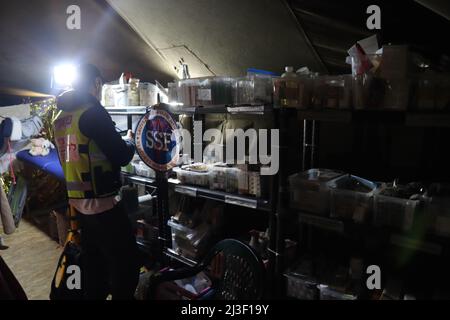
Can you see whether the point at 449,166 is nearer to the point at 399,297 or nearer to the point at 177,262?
the point at 399,297

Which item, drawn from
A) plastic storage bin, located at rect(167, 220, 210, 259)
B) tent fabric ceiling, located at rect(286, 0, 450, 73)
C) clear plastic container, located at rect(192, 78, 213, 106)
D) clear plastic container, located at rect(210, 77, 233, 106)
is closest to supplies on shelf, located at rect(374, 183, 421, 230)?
tent fabric ceiling, located at rect(286, 0, 450, 73)

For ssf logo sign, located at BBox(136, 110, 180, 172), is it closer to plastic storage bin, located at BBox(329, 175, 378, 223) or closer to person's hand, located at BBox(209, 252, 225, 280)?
person's hand, located at BBox(209, 252, 225, 280)

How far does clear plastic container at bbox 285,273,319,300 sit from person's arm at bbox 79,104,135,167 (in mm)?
1310

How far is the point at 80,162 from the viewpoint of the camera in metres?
1.94

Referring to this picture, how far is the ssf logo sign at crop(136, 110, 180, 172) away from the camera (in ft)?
7.78

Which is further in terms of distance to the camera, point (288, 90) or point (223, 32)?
point (223, 32)

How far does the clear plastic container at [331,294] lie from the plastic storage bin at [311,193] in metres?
0.44

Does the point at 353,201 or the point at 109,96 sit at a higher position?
the point at 109,96

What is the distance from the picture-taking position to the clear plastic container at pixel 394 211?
58.7 inches

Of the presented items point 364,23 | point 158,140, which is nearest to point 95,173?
point 158,140

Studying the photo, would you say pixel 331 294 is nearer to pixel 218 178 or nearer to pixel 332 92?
pixel 218 178

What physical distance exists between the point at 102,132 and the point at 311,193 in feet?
4.28

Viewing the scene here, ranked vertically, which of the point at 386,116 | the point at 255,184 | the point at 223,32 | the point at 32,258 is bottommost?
the point at 32,258
